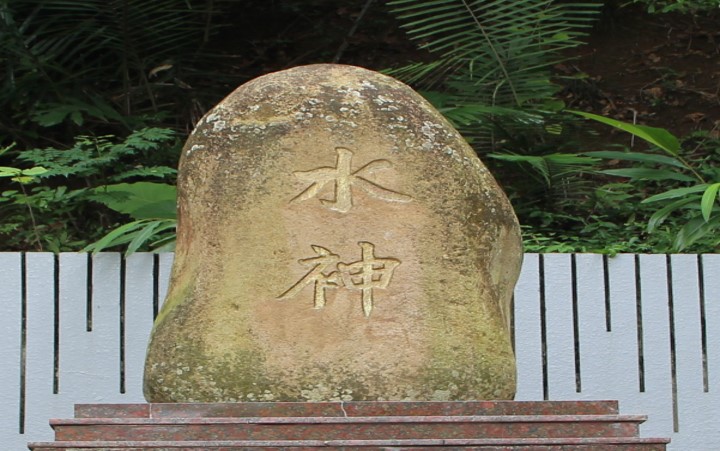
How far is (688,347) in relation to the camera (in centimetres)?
500

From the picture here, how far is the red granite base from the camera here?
276cm

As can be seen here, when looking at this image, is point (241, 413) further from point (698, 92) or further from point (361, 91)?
point (698, 92)

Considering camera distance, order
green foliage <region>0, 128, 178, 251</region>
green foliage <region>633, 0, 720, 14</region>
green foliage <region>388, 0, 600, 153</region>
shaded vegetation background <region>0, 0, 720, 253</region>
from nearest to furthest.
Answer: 1. green foliage <region>0, 128, 178, 251</region>
2. shaded vegetation background <region>0, 0, 720, 253</region>
3. green foliage <region>388, 0, 600, 153</region>
4. green foliage <region>633, 0, 720, 14</region>

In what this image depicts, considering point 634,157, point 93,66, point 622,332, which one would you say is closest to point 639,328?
point 622,332

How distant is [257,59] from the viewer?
7.68 meters

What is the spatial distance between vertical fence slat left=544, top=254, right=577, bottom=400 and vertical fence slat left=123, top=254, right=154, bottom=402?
1.68 m

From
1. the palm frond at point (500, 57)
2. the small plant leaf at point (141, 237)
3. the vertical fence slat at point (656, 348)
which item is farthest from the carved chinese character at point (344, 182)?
the palm frond at point (500, 57)

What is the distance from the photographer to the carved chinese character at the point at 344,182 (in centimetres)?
343

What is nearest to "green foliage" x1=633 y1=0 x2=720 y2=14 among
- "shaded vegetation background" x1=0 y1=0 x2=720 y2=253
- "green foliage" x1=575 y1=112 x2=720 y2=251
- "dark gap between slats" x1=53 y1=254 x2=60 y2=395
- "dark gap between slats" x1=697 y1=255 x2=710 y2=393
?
"shaded vegetation background" x1=0 y1=0 x2=720 y2=253

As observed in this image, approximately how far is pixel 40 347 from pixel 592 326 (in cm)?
231

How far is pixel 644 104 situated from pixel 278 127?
459 centimetres

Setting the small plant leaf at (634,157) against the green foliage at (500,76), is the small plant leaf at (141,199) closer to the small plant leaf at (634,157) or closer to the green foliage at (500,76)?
the green foliage at (500,76)

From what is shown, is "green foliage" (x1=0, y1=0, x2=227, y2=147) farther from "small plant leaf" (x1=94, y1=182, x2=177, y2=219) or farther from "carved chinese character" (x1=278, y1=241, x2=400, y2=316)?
"carved chinese character" (x1=278, y1=241, x2=400, y2=316)

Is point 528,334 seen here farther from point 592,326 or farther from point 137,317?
point 137,317
